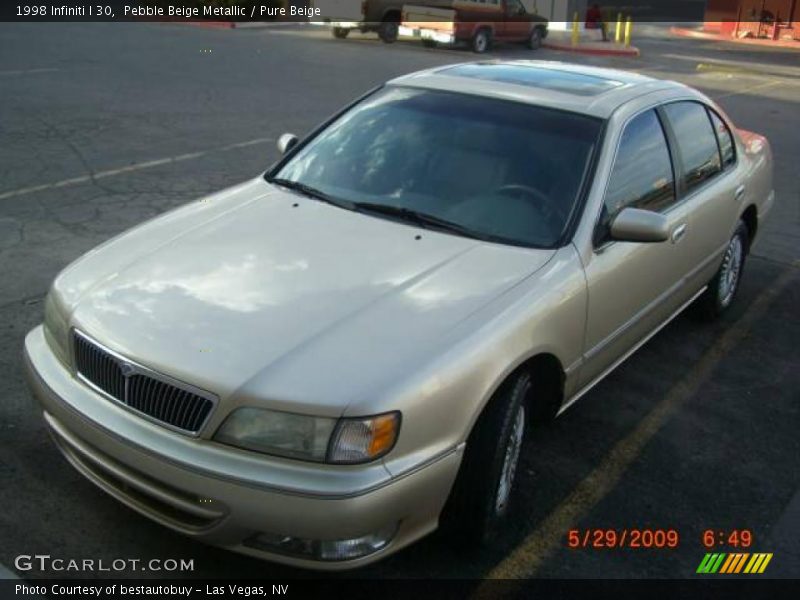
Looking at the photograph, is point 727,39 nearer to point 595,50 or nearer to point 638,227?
point 595,50

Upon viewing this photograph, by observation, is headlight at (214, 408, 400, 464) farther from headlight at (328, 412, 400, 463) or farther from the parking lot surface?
the parking lot surface

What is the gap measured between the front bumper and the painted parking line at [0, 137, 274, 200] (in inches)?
191

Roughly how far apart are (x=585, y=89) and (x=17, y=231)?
166 inches

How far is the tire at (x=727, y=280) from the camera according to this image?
536 cm

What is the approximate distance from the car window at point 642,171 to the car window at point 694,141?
219 mm

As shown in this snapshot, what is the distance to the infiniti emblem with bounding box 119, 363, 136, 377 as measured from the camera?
2758 millimetres

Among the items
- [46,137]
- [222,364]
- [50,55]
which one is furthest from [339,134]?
[50,55]

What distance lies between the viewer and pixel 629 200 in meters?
3.97

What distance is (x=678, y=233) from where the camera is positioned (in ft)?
14.2

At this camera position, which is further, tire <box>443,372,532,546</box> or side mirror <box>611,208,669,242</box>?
side mirror <box>611,208,669,242</box>

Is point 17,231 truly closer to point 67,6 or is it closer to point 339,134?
point 339,134

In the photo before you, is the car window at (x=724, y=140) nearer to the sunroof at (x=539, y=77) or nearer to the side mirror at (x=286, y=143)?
the sunroof at (x=539, y=77)

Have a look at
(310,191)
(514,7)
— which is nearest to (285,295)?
(310,191)

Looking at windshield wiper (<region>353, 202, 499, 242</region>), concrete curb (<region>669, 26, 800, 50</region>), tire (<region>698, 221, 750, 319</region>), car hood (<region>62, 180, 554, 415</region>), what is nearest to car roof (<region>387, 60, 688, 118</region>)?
windshield wiper (<region>353, 202, 499, 242</region>)
